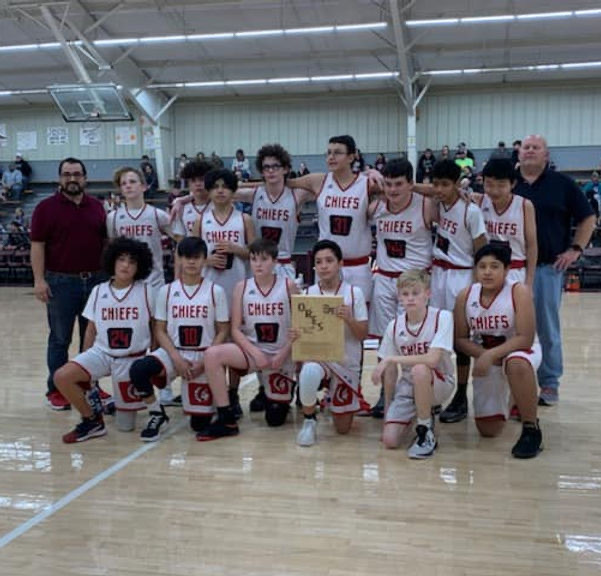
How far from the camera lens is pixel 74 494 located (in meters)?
2.87

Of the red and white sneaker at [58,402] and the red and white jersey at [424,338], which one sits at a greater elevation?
the red and white jersey at [424,338]

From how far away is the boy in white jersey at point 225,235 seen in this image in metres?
4.01

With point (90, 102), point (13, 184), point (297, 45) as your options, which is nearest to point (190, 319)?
point (90, 102)

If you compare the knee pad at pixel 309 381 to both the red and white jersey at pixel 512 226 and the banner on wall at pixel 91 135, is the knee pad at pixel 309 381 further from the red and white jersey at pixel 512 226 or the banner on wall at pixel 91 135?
the banner on wall at pixel 91 135

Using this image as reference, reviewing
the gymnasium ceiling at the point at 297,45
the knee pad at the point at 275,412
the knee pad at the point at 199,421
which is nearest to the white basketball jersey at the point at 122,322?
the knee pad at the point at 199,421

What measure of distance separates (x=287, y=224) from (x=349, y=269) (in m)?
0.56

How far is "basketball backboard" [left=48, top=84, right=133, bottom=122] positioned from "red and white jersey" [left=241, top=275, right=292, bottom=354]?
10.8 m

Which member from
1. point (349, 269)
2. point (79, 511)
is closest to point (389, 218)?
point (349, 269)

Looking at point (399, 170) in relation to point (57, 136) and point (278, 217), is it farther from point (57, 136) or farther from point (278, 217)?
point (57, 136)

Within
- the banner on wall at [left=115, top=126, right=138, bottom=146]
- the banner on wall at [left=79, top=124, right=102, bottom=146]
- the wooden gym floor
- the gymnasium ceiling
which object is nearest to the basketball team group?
the wooden gym floor

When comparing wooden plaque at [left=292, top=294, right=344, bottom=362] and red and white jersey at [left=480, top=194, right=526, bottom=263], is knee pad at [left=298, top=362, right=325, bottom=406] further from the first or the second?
red and white jersey at [left=480, top=194, right=526, bottom=263]

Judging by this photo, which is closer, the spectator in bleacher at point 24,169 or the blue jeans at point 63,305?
the blue jeans at point 63,305

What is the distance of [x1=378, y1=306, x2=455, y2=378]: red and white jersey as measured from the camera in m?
3.40

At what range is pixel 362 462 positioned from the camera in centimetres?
325
